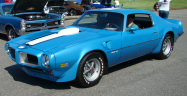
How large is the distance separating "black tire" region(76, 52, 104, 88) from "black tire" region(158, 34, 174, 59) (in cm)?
221

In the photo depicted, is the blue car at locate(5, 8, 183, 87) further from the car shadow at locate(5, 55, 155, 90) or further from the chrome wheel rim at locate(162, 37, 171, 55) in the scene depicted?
the car shadow at locate(5, 55, 155, 90)

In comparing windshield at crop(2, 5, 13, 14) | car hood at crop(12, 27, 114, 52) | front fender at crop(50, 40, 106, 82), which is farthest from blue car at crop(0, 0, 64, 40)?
front fender at crop(50, 40, 106, 82)

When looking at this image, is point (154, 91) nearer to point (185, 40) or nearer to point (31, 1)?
point (185, 40)

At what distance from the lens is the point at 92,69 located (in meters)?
3.79

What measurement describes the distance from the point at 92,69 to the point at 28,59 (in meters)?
1.13

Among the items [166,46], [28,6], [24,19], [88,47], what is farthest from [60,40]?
[28,6]

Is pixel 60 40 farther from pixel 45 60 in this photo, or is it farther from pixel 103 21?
pixel 103 21

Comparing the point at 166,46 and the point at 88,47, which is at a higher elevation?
the point at 88,47

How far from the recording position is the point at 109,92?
3.54m

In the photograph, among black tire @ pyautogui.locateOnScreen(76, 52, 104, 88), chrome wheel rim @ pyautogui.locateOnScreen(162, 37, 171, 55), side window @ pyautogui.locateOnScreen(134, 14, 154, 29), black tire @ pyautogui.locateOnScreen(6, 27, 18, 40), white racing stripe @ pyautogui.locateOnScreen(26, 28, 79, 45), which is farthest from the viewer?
black tire @ pyautogui.locateOnScreen(6, 27, 18, 40)

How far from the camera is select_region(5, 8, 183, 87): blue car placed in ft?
11.0

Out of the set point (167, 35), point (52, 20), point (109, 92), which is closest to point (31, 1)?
point (52, 20)

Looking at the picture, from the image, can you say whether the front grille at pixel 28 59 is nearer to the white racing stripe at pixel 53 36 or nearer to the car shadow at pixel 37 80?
the white racing stripe at pixel 53 36

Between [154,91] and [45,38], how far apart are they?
218 centimetres
